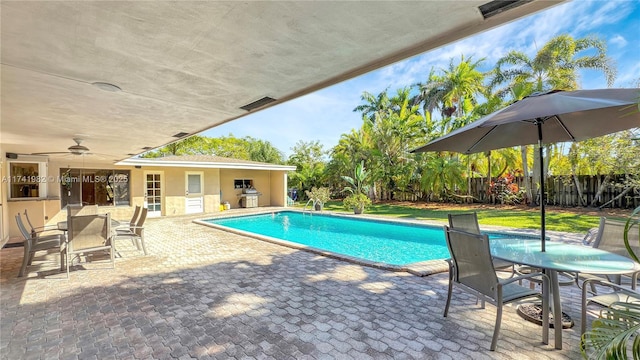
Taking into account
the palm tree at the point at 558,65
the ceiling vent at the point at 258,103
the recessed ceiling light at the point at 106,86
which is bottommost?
the ceiling vent at the point at 258,103

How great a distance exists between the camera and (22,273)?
5266mm

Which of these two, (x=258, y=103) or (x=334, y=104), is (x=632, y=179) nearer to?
(x=258, y=103)

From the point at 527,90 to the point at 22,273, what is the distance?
19.6 metres

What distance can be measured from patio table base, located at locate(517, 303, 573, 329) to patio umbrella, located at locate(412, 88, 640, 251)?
3.10 feet

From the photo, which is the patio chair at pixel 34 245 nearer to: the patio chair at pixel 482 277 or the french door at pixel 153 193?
the patio chair at pixel 482 277

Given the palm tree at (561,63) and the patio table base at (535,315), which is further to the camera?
the palm tree at (561,63)

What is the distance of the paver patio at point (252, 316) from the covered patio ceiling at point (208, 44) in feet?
9.22

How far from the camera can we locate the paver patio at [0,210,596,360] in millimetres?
2885

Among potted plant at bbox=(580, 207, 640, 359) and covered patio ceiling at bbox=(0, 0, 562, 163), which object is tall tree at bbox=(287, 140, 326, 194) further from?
potted plant at bbox=(580, 207, 640, 359)

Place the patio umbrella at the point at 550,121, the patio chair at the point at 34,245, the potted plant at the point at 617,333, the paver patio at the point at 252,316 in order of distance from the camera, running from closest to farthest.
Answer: the potted plant at the point at 617,333
the patio umbrella at the point at 550,121
the paver patio at the point at 252,316
the patio chair at the point at 34,245

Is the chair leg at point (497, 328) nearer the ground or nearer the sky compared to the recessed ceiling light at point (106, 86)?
nearer the ground

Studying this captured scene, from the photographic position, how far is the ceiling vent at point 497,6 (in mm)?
1710

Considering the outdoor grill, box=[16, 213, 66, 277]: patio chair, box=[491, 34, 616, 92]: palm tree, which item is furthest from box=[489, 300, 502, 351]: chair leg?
the outdoor grill

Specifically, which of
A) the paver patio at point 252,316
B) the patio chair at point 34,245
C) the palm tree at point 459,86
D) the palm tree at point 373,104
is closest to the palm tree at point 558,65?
the palm tree at point 459,86
